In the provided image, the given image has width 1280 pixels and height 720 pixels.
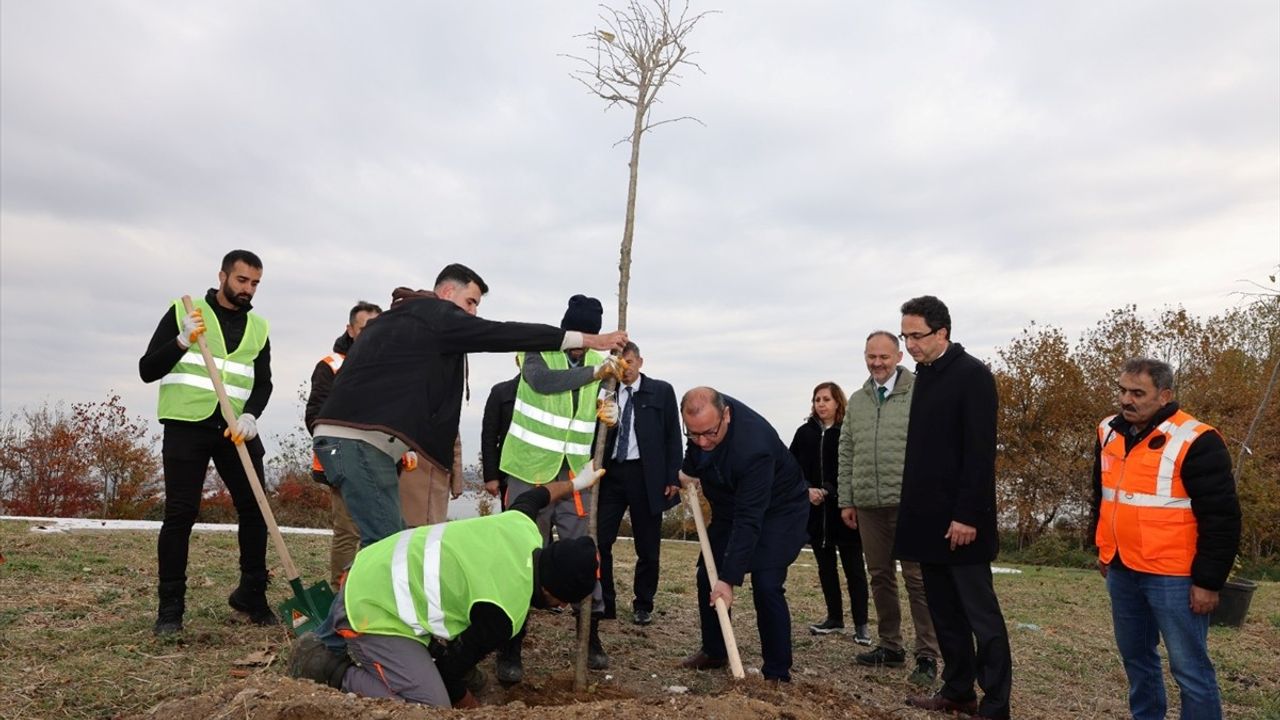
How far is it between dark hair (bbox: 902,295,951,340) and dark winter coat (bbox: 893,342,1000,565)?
0.44ft

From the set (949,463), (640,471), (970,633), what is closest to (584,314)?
(640,471)

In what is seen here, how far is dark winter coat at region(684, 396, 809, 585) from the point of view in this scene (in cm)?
475

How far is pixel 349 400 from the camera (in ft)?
14.1

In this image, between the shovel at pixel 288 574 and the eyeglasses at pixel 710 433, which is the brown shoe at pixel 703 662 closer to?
the eyeglasses at pixel 710 433

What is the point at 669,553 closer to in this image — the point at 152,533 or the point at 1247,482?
the point at 152,533

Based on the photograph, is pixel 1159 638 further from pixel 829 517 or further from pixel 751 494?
pixel 829 517

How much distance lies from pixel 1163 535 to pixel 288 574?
454 centimetres

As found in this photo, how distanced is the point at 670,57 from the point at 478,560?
3.55m

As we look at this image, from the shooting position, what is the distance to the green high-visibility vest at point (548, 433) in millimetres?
5254

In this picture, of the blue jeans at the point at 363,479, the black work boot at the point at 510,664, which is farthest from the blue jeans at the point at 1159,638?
the blue jeans at the point at 363,479

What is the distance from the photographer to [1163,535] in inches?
162

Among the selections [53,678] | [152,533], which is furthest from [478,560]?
[152,533]

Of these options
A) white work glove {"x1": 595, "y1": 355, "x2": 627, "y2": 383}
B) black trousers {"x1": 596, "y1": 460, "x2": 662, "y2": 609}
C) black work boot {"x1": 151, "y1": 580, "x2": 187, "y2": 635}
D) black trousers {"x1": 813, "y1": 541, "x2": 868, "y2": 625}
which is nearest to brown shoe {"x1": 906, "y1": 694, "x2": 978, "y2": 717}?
black trousers {"x1": 813, "y1": 541, "x2": 868, "y2": 625}

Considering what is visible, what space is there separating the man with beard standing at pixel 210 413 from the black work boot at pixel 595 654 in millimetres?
1945
